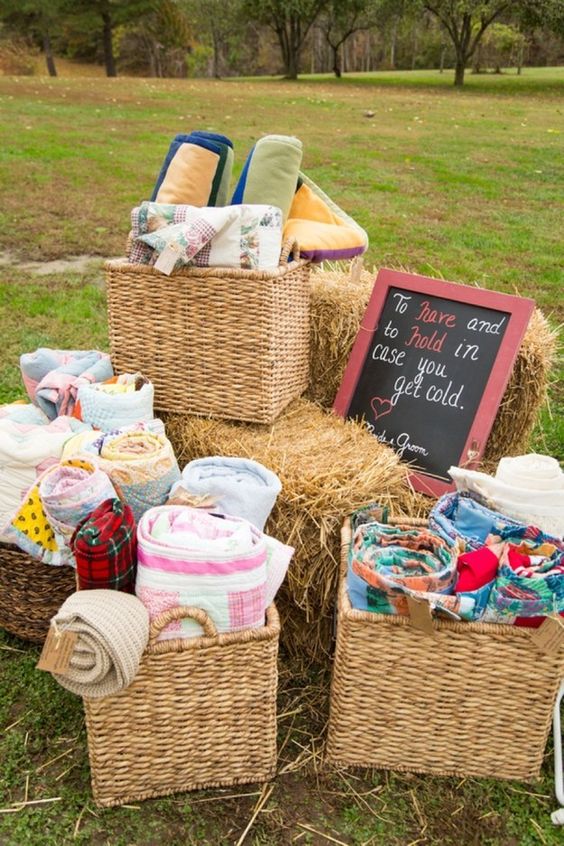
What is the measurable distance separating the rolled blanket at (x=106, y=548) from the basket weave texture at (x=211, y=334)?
3.27ft

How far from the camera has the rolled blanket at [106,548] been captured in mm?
1998

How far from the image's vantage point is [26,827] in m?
2.11

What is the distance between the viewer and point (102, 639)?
6.21 feet

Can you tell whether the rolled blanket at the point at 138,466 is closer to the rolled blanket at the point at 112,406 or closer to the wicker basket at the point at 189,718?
the rolled blanket at the point at 112,406

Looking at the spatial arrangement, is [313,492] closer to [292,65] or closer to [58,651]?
[58,651]

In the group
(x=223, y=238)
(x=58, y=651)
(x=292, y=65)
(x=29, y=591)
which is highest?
(x=292, y=65)

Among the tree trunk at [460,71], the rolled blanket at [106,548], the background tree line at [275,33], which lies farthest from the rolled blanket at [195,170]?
the tree trunk at [460,71]

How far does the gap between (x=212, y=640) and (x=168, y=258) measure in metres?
1.37

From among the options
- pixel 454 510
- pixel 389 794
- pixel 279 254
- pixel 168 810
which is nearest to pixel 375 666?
pixel 389 794

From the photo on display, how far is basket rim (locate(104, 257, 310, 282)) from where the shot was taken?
2.82 m

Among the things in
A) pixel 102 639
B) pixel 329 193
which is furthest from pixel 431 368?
pixel 329 193

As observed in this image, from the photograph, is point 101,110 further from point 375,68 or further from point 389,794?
point 375,68

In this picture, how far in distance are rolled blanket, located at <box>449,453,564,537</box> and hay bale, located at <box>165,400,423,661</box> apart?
0.38m

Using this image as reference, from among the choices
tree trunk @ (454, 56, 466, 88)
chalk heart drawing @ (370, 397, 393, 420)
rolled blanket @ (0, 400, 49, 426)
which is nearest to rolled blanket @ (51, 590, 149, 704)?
rolled blanket @ (0, 400, 49, 426)
